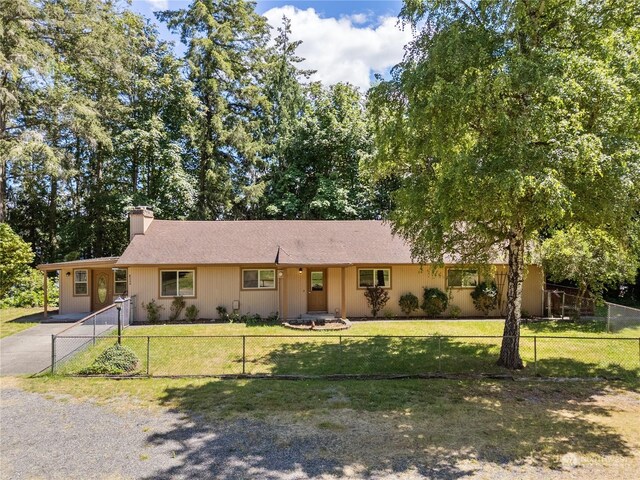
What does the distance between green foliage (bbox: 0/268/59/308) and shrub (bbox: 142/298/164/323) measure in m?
9.09

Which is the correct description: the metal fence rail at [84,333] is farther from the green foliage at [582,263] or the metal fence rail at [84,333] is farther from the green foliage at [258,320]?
the green foliage at [582,263]

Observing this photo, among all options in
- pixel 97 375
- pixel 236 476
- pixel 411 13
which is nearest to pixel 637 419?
pixel 236 476

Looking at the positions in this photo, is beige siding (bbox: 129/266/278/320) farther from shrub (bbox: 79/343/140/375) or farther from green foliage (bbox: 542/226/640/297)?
green foliage (bbox: 542/226/640/297)

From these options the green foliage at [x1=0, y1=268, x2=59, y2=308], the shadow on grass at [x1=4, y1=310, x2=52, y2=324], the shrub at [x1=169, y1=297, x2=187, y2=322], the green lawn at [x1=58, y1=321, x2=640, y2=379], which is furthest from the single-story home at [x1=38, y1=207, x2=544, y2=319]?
the green foliage at [x1=0, y1=268, x2=59, y2=308]

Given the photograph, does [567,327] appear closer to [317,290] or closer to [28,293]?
[317,290]

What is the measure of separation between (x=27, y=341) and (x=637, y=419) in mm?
16900

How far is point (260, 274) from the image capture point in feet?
60.4

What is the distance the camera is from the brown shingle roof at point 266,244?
58.1 feet

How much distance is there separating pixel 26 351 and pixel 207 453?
370 inches

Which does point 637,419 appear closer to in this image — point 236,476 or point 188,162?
→ point 236,476

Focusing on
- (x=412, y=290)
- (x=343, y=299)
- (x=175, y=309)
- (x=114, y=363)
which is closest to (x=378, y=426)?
(x=114, y=363)

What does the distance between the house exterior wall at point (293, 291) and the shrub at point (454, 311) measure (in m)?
0.22

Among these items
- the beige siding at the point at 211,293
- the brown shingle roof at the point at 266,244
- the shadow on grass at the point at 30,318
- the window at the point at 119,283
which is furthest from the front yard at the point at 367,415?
the shadow on grass at the point at 30,318

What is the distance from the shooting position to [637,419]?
7855 millimetres
